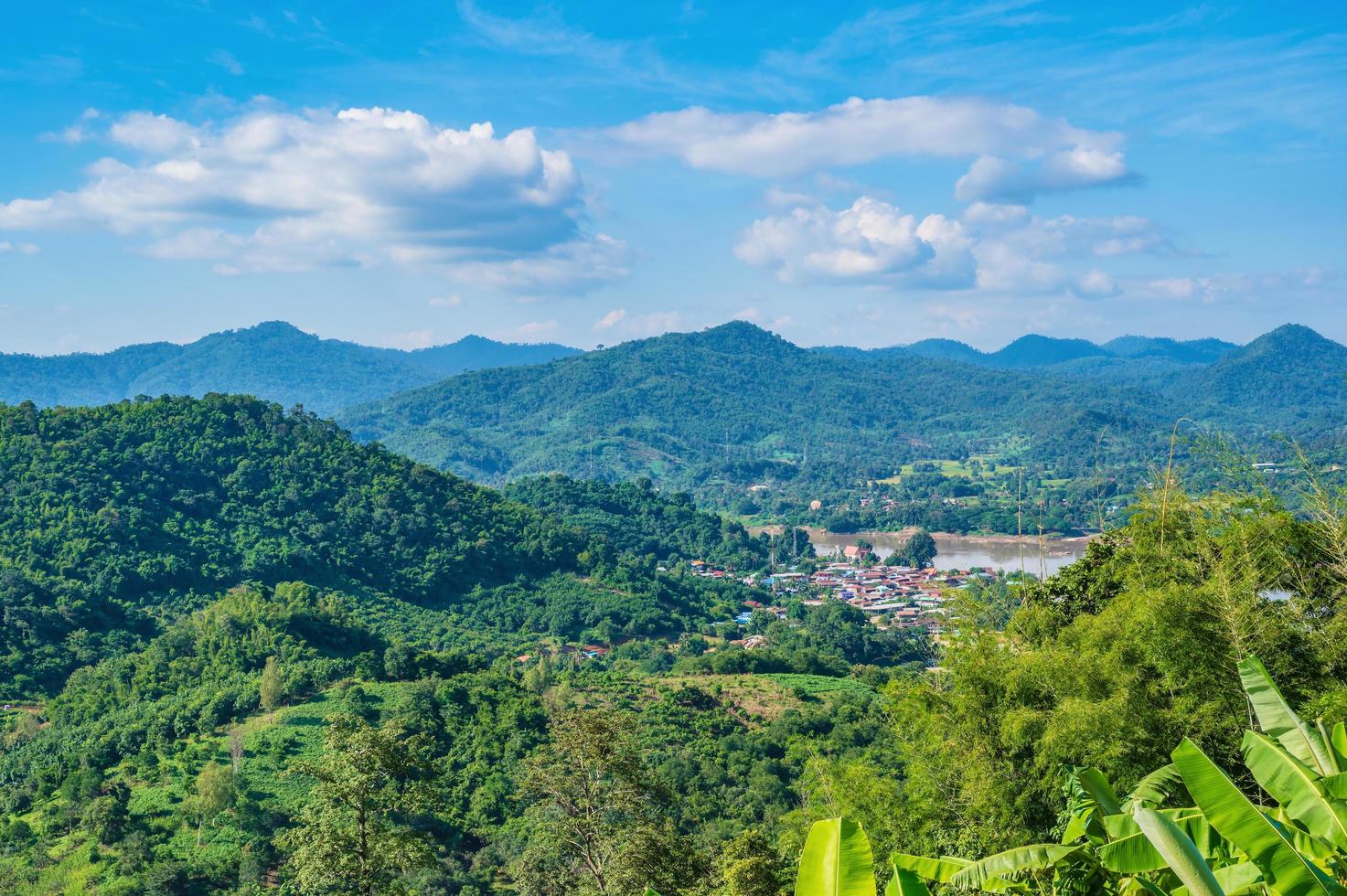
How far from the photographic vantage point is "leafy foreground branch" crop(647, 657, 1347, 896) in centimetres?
273

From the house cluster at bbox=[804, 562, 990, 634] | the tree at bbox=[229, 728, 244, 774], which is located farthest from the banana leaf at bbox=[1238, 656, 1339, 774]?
the house cluster at bbox=[804, 562, 990, 634]

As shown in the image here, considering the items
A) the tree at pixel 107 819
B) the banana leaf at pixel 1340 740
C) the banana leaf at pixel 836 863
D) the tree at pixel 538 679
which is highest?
the banana leaf at pixel 836 863

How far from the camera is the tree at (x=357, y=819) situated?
876 cm

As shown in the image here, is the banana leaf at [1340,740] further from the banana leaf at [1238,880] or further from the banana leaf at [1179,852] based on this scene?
the banana leaf at [1179,852]

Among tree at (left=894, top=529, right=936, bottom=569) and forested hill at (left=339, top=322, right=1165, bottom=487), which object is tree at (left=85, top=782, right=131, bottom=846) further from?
forested hill at (left=339, top=322, right=1165, bottom=487)

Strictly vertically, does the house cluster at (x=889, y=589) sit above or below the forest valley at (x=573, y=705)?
below

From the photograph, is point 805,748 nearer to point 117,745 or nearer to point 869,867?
point 117,745

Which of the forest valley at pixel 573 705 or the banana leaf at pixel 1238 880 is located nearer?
the banana leaf at pixel 1238 880

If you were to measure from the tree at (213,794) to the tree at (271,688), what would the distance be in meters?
3.77

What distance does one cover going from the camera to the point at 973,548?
70812mm

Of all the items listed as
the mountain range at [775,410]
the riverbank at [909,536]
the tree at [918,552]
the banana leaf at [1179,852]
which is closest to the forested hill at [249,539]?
the tree at [918,552]

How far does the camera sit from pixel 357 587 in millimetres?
39875

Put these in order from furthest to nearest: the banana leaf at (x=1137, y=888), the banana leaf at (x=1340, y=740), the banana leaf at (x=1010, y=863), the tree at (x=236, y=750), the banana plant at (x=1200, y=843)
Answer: the tree at (x=236, y=750), the banana leaf at (x=1340, y=740), the banana leaf at (x=1010, y=863), the banana leaf at (x=1137, y=888), the banana plant at (x=1200, y=843)

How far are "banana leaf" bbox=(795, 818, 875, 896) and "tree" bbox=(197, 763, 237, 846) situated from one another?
16550 millimetres
